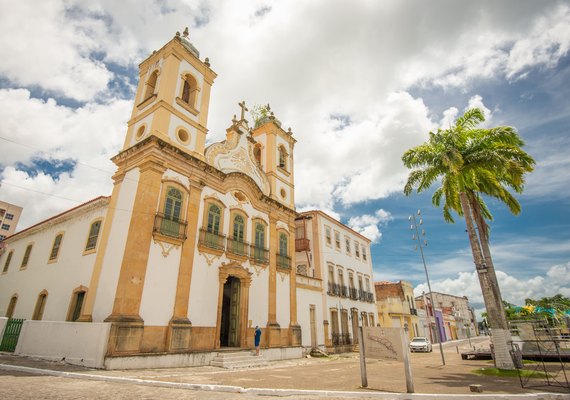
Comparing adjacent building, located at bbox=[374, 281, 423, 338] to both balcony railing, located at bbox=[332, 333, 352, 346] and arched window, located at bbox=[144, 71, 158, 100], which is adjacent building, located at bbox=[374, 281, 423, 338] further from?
arched window, located at bbox=[144, 71, 158, 100]

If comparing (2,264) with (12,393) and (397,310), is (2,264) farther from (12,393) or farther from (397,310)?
(397,310)

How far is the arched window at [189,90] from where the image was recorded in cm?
1806

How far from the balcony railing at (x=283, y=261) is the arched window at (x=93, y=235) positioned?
10256 mm

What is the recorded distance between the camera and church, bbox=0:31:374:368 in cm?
1242

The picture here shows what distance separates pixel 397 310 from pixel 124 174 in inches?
1236

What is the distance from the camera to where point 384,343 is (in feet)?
26.5

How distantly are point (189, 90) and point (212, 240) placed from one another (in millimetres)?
9022

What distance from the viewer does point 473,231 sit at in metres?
14.5

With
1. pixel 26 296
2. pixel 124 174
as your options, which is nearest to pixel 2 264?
pixel 26 296

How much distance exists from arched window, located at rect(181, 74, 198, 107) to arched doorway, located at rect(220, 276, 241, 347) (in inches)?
402

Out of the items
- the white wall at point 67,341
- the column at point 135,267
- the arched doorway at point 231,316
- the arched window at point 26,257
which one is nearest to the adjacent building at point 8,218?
the arched window at point 26,257

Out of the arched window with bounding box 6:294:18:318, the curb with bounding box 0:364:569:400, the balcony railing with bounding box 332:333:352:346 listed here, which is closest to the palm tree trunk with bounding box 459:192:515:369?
the curb with bounding box 0:364:569:400

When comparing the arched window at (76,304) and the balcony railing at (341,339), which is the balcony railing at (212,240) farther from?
the balcony railing at (341,339)

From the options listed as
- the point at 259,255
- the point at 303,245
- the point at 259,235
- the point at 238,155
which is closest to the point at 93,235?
the point at 259,255
